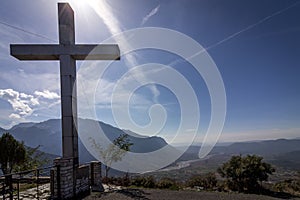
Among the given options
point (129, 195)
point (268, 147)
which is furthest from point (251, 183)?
point (268, 147)

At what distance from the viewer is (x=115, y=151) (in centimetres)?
1235

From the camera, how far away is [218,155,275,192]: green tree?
383 inches

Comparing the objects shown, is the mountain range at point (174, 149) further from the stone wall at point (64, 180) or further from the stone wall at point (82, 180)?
the stone wall at point (64, 180)

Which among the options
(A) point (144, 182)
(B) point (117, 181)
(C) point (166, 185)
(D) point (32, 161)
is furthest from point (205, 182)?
(D) point (32, 161)

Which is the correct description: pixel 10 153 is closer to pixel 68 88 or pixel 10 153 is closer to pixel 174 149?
pixel 68 88

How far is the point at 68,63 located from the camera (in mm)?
8289

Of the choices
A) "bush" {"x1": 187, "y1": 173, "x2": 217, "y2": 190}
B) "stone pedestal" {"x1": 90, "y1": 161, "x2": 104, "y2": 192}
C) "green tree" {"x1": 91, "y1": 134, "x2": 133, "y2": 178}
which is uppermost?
"green tree" {"x1": 91, "y1": 134, "x2": 133, "y2": 178}

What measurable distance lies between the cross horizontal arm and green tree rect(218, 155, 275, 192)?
6466 millimetres

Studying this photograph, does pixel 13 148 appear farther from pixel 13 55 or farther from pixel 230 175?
pixel 230 175

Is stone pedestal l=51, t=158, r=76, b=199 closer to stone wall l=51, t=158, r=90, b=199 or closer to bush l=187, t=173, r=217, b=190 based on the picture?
stone wall l=51, t=158, r=90, b=199

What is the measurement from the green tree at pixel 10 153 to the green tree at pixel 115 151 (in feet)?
12.0

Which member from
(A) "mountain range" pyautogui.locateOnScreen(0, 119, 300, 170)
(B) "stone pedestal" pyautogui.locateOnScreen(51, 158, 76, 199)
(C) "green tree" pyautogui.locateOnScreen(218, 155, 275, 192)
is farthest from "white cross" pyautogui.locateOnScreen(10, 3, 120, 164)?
(C) "green tree" pyautogui.locateOnScreen(218, 155, 275, 192)

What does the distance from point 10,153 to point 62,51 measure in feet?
19.8

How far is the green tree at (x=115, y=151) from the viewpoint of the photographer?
40.4ft
